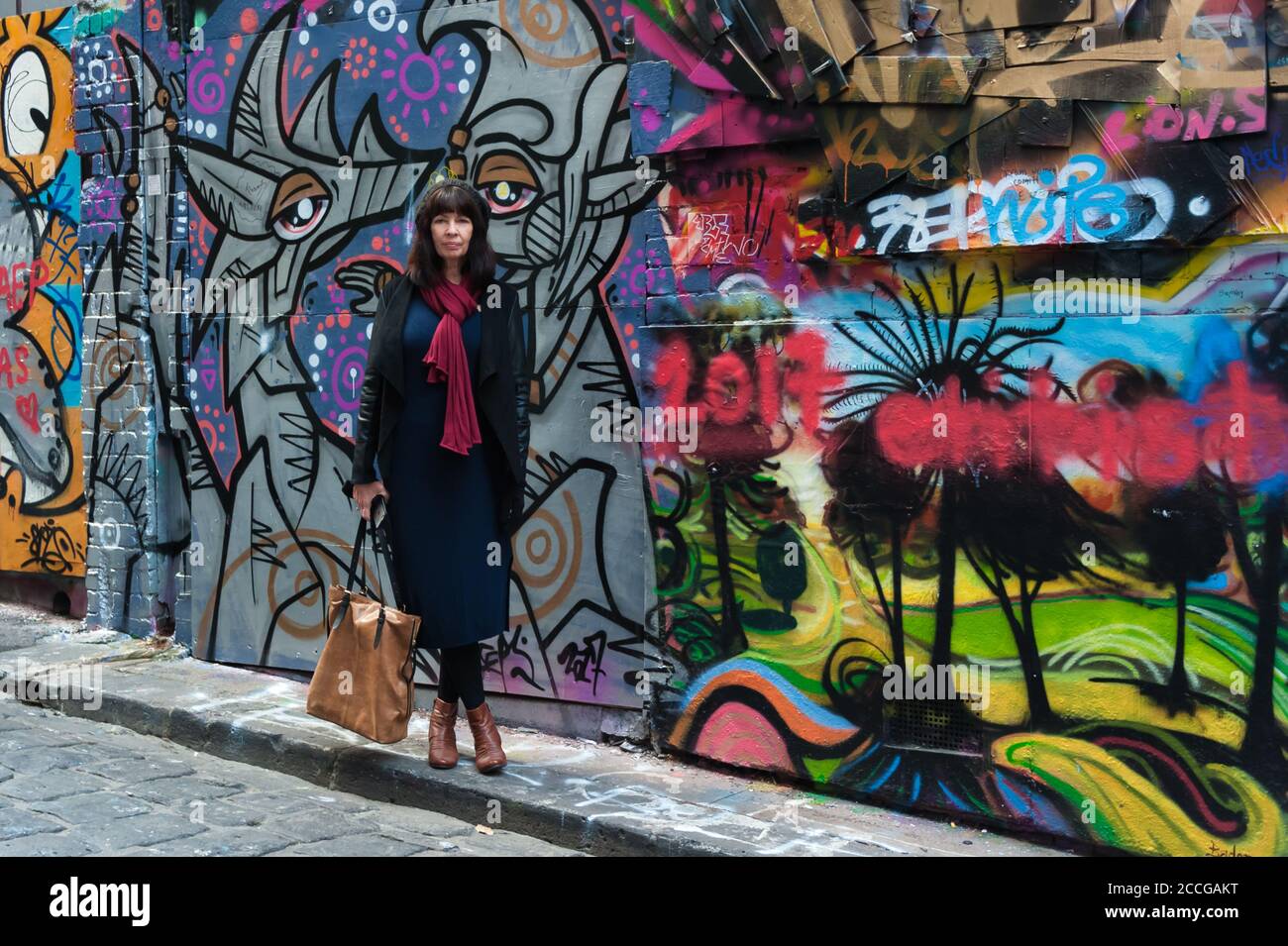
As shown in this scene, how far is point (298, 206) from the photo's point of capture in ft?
21.7

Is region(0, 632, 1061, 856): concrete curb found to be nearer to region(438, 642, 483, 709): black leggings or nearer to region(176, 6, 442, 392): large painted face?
region(438, 642, 483, 709): black leggings

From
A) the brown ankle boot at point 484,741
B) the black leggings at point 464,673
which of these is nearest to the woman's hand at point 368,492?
the black leggings at point 464,673

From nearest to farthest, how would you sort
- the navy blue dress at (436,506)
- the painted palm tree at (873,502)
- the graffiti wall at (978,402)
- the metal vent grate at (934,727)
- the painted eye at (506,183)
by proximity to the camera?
the graffiti wall at (978,402) → the metal vent grate at (934,727) → the painted palm tree at (873,502) → the navy blue dress at (436,506) → the painted eye at (506,183)

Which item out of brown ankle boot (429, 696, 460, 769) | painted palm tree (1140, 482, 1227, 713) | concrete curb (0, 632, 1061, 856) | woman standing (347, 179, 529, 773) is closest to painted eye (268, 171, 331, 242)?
woman standing (347, 179, 529, 773)

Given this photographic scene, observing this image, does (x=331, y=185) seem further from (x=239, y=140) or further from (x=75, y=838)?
(x=75, y=838)

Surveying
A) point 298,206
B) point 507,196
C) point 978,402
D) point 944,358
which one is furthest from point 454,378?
point 298,206

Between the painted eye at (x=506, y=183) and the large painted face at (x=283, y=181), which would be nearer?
the painted eye at (x=506, y=183)

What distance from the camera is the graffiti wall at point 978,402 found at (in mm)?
4223

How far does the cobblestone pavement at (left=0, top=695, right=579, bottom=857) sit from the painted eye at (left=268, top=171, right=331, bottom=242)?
2.47 m

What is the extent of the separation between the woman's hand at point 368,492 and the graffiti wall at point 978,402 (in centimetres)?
105

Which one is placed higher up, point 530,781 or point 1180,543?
point 1180,543

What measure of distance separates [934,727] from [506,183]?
2896 mm

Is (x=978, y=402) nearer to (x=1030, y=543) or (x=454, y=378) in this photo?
(x=1030, y=543)

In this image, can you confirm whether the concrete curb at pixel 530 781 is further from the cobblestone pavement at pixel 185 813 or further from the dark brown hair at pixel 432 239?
the dark brown hair at pixel 432 239
